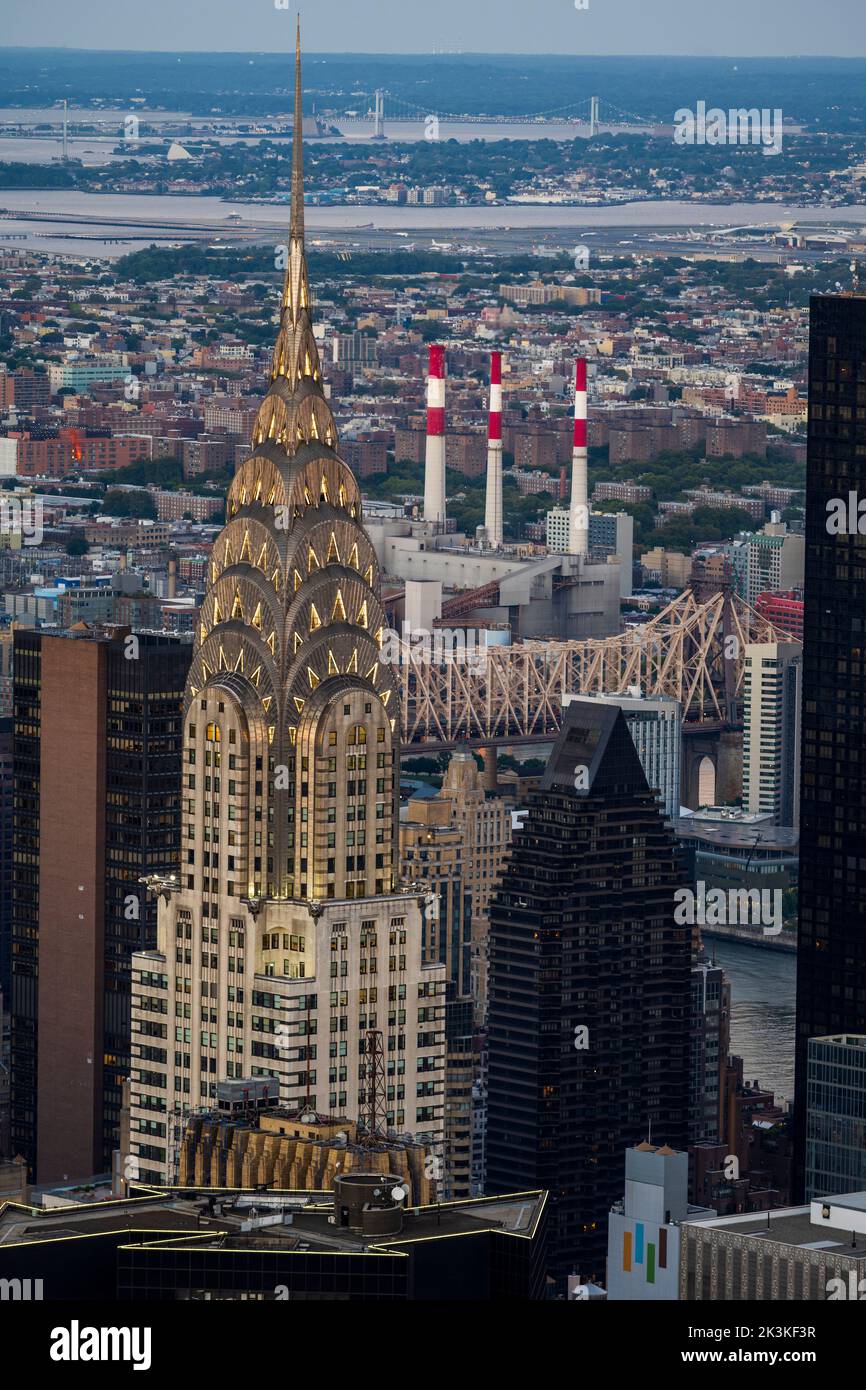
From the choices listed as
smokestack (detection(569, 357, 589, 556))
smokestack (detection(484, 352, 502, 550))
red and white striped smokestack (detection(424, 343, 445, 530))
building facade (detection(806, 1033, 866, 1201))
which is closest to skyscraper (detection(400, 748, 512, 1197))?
building facade (detection(806, 1033, 866, 1201))

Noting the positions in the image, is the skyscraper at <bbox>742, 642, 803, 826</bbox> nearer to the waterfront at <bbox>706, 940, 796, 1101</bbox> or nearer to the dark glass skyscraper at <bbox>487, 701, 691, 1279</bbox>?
the waterfront at <bbox>706, 940, 796, 1101</bbox>

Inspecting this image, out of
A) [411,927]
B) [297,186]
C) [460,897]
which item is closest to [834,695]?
[460,897]

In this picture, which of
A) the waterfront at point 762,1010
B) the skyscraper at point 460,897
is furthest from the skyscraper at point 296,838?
the waterfront at point 762,1010

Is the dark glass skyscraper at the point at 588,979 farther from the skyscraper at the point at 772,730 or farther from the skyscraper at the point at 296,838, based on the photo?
the skyscraper at the point at 772,730

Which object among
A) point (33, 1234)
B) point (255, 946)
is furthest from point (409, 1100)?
point (33, 1234)

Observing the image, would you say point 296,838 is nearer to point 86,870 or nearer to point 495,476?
point 86,870
